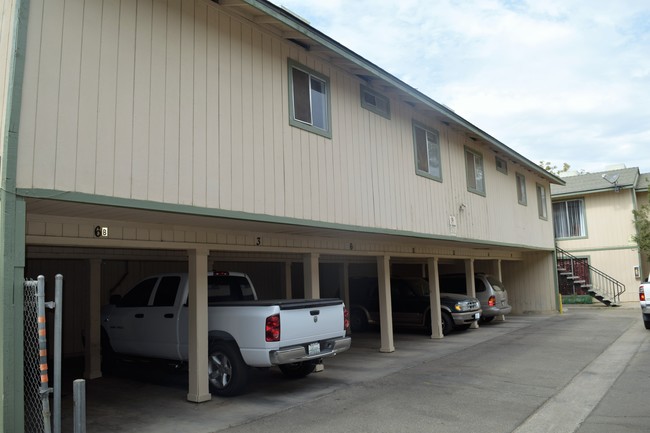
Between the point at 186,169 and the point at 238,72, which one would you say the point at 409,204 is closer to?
the point at 238,72

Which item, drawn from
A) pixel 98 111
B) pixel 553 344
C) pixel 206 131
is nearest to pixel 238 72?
pixel 206 131

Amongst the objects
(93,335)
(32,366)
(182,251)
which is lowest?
(93,335)

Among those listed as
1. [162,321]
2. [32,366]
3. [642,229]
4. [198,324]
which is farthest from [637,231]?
[32,366]

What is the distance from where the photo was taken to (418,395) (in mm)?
8047

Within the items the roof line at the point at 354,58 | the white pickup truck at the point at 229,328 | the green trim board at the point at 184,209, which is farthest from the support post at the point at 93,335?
the roof line at the point at 354,58

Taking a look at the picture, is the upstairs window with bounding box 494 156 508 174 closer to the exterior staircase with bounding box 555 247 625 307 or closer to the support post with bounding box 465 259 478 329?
the support post with bounding box 465 259 478 329

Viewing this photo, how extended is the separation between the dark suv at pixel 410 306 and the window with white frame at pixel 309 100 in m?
8.54

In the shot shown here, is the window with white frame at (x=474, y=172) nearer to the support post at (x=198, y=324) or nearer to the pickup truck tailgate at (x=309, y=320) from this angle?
the pickup truck tailgate at (x=309, y=320)

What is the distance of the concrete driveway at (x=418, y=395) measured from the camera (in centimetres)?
658

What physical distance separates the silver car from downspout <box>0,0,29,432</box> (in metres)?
15.4

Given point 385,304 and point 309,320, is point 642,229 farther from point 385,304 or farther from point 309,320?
point 309,320

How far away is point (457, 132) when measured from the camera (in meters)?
14.3

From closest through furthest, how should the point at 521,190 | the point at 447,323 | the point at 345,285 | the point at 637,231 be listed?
the point at 447,323 < the point at 345,285 < the point at 521,190 < the point at 637,231

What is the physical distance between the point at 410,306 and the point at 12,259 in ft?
42.1
